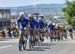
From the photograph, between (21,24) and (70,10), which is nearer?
(21,24)

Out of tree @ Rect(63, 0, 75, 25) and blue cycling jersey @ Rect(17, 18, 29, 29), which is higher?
blue cycling jersey @ Rect(17, 18, 29, 29)

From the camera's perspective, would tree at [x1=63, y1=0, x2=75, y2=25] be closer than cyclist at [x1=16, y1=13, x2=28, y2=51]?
No

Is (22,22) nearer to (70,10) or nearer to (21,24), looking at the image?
(21,24)

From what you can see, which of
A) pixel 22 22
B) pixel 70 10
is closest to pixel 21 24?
pixel 22 22

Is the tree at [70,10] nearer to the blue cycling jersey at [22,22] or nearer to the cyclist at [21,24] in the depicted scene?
the blue cycling jersey at [22,22]

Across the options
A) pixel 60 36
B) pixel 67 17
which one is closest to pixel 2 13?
pixel 67 17

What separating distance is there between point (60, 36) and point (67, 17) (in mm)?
58985

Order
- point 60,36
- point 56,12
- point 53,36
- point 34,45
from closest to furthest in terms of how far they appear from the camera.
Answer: point 34,45 → point 53,36 → point 60,36 → point 56,12

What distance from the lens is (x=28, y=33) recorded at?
68.3 feet

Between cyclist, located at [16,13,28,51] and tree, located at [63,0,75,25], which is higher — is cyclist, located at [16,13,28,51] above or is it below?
above

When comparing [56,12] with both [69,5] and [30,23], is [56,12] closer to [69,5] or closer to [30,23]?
[69,5]

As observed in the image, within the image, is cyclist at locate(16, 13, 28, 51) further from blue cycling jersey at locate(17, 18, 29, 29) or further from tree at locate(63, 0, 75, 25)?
tree at locate(63, 0, 75, 25)

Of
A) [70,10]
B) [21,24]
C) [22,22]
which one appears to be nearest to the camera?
[21,24]

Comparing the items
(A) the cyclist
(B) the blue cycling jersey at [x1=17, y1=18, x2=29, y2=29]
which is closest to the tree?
(B) the blue cycling jersey at [x1=17, y1=18, x2=29, y2=29]
